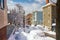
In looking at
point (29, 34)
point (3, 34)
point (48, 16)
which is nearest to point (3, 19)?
point (3, 34)

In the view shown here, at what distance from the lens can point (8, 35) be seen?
6.98ft

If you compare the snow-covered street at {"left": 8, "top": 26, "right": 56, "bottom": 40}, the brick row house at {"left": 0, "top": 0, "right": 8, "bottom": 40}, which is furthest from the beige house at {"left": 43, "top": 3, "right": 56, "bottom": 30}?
the brick row house at {"left": 0, "top": 0, "right": 8, "bottom": 40}

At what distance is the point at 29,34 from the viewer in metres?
2.15

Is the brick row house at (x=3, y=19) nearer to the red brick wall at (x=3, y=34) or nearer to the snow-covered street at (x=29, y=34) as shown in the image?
the red brick wall at (x=3, y=34)

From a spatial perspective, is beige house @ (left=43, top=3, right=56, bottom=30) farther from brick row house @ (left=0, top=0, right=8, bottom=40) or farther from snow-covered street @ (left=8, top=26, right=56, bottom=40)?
brick row house @ (left=0, top=0, right=8, bottom=40)

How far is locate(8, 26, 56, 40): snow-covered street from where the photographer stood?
83.5 inches

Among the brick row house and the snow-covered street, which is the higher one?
the brick row house

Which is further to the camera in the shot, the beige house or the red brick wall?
the beige house

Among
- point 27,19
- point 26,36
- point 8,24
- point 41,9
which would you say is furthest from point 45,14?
point 8,24

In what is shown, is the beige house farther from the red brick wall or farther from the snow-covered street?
the red brick wall

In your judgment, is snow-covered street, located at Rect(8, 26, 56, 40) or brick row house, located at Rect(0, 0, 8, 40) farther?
snow-covered street, located at Rect(8, 26, 56, 40)

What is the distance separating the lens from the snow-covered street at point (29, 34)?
83.5 inches

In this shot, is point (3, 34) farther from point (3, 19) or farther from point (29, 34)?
point (29, 34)

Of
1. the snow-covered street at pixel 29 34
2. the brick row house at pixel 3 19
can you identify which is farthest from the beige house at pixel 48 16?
the brick row house at pixel 3 19
